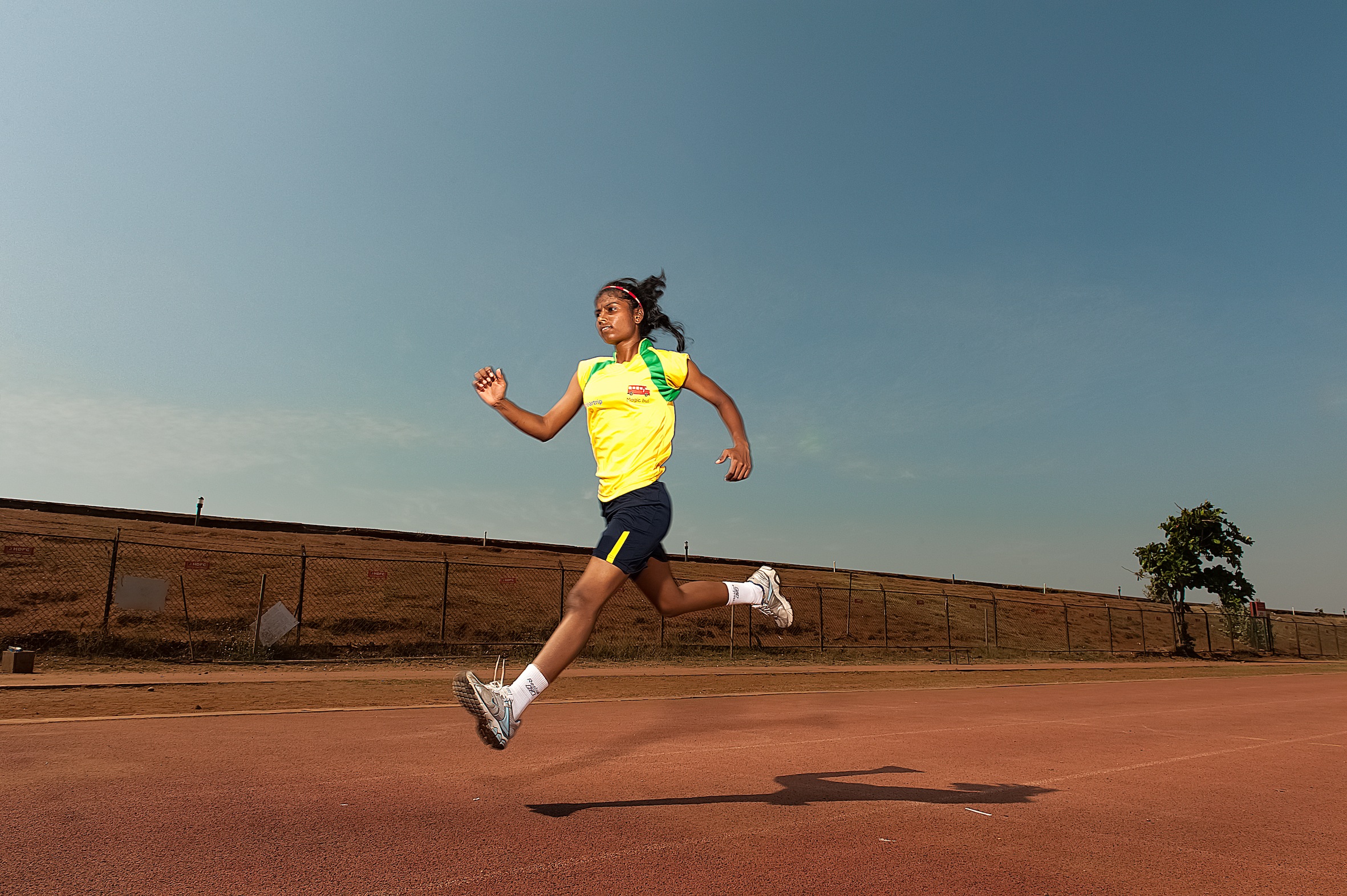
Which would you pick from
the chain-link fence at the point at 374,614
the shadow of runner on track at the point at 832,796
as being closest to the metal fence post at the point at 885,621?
the chain-link fence at the point at 374,614

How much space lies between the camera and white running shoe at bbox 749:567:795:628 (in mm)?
4824

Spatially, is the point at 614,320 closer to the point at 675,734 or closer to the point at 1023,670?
the point at 675,734

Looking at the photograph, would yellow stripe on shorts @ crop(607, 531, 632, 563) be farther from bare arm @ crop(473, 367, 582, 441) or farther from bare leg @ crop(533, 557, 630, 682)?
bare arm @ crop(473, 367, 582, 441)

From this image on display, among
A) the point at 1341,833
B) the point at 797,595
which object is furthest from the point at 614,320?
the point at 797,595

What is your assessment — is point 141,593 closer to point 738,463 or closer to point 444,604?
point 444,604

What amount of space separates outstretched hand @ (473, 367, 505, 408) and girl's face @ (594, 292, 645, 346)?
1.85ft

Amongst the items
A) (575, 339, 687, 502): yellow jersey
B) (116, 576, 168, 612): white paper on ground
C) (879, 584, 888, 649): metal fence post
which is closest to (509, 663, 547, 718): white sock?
(575, 339, 687, 502): yellow jersey

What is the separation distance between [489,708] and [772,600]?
6.46ft

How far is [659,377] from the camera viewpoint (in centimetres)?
398

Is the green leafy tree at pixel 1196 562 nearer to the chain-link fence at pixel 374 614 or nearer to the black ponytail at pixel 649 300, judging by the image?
the chain-link fence at pixel 374 614

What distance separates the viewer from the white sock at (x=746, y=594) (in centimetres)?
465

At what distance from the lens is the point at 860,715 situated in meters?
8.13

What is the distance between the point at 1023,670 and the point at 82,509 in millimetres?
43693

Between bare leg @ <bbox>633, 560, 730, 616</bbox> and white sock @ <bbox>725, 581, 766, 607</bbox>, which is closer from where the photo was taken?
bare leg @ <bbox>633, 560, 730, 616</bbox>
